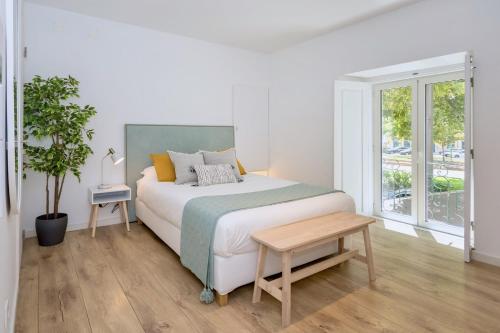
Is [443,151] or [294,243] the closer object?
[294,243]

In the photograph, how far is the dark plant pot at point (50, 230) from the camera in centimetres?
317

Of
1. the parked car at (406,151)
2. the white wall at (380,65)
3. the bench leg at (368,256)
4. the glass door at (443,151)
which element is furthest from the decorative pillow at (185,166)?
the glass door at (443,151)

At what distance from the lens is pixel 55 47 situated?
11.5 ft

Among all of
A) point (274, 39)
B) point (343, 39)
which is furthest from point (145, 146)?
point (343, 39)

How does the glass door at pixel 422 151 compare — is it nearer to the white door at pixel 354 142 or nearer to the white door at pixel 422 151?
the white door at pixel 422 151

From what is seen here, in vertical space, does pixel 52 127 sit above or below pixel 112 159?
above

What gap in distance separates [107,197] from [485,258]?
4.03 m

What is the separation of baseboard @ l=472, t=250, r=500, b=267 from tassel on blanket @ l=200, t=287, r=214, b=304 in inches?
100

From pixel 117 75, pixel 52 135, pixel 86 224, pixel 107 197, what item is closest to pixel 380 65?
pixel 117 75

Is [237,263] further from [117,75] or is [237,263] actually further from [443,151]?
[443,151]

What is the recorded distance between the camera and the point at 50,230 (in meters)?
3.18

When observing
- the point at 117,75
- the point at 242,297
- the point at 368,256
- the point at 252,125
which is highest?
the point at 117,75

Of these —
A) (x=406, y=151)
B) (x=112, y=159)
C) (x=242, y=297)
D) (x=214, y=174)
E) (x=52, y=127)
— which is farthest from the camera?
(x=406, y=151)

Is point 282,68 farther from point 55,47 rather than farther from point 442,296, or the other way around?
point 442,296
